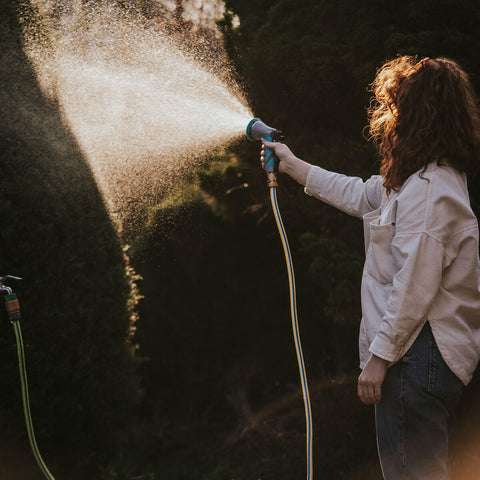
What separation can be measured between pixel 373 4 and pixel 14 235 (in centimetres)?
346

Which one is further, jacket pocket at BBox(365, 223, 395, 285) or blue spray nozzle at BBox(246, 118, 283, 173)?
blue spray nozzle at BBox(246, 118, 283, 173)

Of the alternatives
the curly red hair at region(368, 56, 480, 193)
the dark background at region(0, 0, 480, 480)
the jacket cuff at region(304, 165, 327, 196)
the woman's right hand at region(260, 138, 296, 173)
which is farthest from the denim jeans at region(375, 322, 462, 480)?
the dark background at region(0, 0, 480, 480)

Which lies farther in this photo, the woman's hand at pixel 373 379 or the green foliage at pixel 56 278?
the green foliage at pixel 56 278

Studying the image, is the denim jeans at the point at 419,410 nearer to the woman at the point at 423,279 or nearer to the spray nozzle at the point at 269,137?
the woman at the point at 423,279

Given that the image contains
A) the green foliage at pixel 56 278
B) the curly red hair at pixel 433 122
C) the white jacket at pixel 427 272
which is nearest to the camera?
the white jacket at pixel 427 272

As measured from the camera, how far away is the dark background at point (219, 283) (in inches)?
145

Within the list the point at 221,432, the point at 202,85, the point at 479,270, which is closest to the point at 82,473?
the point at 221,432

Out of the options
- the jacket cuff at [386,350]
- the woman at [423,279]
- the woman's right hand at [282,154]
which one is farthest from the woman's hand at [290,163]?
the jacket cuff at [386,350]

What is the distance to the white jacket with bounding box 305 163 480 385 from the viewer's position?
1.66 meters

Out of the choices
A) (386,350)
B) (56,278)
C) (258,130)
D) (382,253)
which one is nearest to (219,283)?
(56,278)

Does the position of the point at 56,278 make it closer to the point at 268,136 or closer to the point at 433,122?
the point at 268,136

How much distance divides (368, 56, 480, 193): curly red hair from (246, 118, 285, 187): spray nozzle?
2.20 ft

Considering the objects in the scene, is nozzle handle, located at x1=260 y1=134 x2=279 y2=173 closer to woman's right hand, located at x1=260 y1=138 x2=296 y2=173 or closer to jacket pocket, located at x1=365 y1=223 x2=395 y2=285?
woman's right hand, located at x1=260 y1=138 x2=296 y2=173

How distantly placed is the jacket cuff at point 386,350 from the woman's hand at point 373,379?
0.03 m
